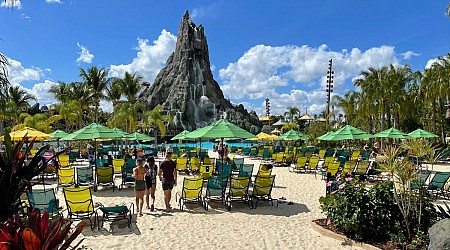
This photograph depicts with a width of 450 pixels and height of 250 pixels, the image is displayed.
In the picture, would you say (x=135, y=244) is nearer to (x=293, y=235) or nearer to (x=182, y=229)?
(x=182, y=229)

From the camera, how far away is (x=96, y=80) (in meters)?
36.6

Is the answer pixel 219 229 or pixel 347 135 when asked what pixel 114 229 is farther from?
pixel 347 135

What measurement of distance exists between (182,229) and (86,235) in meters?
1.88

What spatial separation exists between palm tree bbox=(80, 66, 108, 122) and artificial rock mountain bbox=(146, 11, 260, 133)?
64.2 feet

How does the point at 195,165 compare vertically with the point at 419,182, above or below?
below

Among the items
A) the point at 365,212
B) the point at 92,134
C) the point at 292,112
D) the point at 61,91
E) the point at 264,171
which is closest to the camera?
the point at 365,212

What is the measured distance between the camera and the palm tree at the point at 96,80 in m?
36.4

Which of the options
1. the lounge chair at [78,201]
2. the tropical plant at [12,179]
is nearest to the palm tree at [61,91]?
the lounge chair at [78,201]

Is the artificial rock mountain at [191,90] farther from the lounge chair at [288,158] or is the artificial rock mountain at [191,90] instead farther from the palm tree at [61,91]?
the lounge chair at [288,158]

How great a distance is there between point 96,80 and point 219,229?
3359cm

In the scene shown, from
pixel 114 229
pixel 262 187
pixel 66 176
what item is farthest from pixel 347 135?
pixel 66 176

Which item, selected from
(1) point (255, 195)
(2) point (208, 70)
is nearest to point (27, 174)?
(1) point (255, 195)

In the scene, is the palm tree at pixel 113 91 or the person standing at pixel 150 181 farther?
the palm tree at pixel 113 91

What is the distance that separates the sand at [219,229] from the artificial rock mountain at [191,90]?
47638mm
